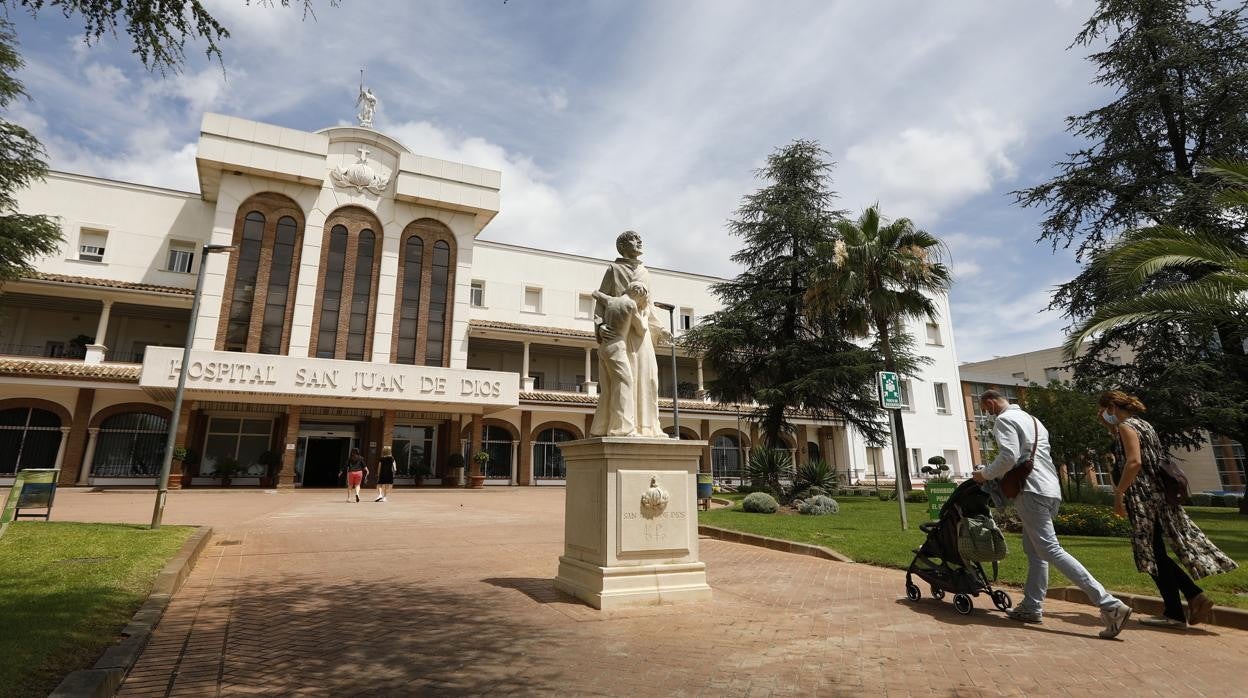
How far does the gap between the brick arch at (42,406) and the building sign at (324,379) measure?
4.55 meters

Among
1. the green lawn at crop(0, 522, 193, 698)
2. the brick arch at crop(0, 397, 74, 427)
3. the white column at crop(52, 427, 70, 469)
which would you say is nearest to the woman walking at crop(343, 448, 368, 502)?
the green lawn at crop(0, 522, 193, 698)

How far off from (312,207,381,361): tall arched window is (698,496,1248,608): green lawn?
18.2m

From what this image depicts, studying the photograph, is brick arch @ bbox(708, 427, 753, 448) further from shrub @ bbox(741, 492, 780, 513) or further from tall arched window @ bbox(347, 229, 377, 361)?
shrub @ bbox(741, 492, 780, 513)

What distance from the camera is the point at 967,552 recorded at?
16.5ft

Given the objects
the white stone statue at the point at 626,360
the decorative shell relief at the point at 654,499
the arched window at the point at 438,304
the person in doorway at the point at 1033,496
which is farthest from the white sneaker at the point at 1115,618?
the arched window at the point at 438,304

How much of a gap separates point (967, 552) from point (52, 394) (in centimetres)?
3000

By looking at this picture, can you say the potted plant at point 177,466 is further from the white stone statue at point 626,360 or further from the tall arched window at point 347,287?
the white stone statue at point 626,360

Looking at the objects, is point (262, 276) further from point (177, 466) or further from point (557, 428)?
point (557, 428)

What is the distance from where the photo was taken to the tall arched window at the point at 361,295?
26.3 meters

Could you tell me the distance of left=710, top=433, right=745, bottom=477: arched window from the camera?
1344 inches

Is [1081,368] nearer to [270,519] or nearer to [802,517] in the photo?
[802,517]

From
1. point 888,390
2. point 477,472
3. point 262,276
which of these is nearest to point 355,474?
point 477,472

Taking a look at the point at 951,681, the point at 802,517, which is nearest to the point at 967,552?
the point at 951,681

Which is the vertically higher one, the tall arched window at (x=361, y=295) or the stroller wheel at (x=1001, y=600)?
the tall arched window at (x=361, y=295)
